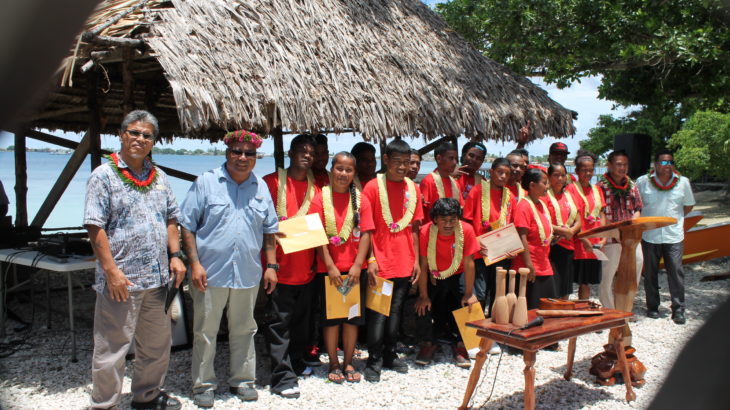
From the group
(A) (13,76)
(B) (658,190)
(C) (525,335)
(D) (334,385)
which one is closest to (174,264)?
(D) (334,385)

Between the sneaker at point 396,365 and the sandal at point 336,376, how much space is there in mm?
534

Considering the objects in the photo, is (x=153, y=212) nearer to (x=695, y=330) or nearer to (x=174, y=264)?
(x=174, y=264)

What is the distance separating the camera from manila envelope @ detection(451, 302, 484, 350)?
17.2 feet

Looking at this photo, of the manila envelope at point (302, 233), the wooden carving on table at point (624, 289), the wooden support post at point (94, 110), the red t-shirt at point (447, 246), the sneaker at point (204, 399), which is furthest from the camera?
the wooden support post at point (94, 110)

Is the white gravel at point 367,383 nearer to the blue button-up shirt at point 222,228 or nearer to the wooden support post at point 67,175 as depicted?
the blue button-up shirt at point 222,228

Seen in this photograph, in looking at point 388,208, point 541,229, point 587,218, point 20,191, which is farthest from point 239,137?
point 20,191

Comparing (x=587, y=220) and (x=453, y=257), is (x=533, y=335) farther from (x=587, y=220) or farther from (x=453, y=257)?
(x=587, y=220)

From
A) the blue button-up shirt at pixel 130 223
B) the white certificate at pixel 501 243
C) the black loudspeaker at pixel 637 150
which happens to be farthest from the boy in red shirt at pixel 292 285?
the black loudspeaker at pixel 637 150

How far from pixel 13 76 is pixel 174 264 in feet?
13.6

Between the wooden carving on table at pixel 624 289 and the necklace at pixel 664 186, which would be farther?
the necklace at pixel 664 186

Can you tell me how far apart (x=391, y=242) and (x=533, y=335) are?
5.48 feet

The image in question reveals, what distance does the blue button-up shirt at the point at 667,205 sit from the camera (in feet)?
23.9

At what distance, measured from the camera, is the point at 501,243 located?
5281 mm

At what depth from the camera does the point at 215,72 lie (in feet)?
17.3
